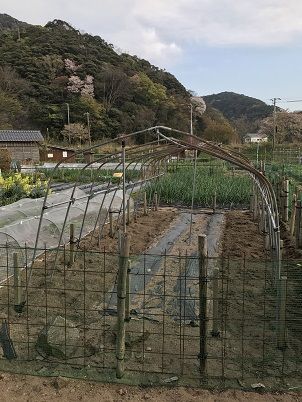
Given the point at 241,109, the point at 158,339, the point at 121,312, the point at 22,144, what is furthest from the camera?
the point at 241,109

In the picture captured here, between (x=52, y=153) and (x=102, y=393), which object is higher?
(x=52, y=153)

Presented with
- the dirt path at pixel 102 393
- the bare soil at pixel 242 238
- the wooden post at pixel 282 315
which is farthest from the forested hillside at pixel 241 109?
the dirt path at pixel 102 393

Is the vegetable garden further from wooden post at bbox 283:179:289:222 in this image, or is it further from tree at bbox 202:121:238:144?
tree at bbox 202:121:238:144

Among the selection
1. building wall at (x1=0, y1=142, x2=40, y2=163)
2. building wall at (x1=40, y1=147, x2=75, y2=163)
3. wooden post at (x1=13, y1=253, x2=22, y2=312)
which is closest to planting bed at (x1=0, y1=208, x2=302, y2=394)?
wooden post at (x1=13, y1=253, x2=22, y2=312)

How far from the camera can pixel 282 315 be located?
3.86 metres

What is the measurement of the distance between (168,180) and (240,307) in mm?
10474

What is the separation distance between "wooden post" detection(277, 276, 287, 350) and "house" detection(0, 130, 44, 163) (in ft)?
88.5

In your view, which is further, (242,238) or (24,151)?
(24,151)

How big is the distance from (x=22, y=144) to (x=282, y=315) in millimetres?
27405

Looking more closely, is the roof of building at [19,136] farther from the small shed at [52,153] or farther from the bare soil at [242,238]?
the bare soil at [242,238]

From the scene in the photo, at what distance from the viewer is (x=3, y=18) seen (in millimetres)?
96188

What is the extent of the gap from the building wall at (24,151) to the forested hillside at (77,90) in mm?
12053

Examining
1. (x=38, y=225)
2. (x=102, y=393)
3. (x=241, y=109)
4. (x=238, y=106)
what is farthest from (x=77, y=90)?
(x=102, y=393)

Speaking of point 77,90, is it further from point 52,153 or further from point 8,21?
point 8,21
